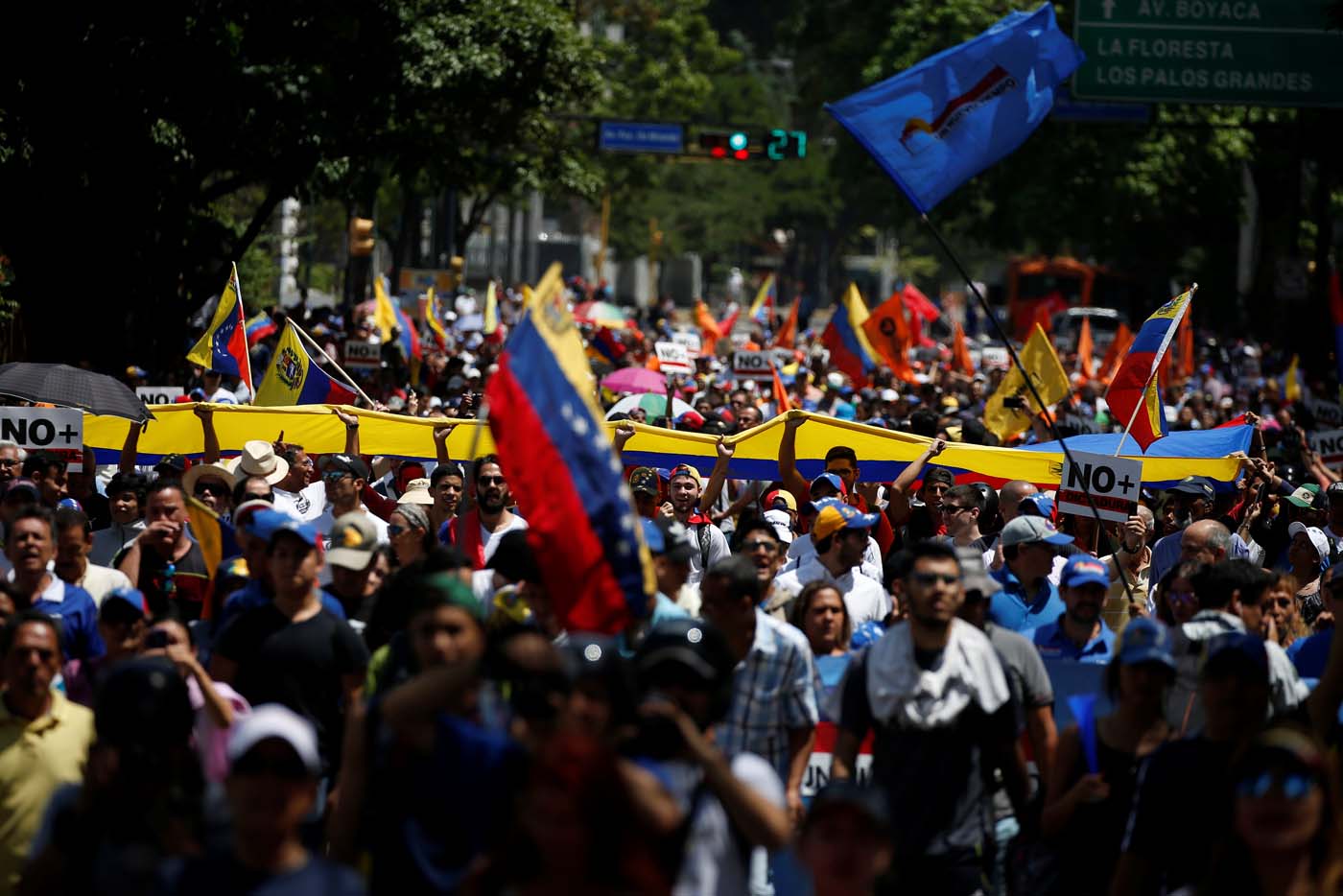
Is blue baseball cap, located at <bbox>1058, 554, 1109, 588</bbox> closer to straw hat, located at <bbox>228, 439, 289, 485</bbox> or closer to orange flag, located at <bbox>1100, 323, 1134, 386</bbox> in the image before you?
straw hat, located at <bbox>228, 439, 289, 485</bbox>

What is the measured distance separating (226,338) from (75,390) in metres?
3.58

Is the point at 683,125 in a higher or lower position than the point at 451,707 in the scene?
higher

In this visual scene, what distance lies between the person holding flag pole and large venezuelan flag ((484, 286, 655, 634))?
18.3 feet

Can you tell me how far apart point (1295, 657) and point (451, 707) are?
11.7 ft

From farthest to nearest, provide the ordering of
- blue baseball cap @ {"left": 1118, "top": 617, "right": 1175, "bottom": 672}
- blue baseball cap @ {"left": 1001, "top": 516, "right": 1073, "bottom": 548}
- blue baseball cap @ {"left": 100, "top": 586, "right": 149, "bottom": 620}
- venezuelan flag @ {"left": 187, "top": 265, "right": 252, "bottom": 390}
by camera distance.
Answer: venezuelan flag @ {"left": 187, "top": 265, "right": 252, "bottom": 390} → blue baseball cap @ {"left": 1001, "top": 516, "right": 1073, "bottom": 548} → blue baseball cap @ {"left": 100, "top": 586, "right": 149, "bottom": 620} → blue baseball cap @ {"left": 1118, "top": 617, "right": 1175, "bottom": 672}

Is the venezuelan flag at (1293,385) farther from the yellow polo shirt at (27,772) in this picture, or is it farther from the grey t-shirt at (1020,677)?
the yellow polo shirt at (27,772)

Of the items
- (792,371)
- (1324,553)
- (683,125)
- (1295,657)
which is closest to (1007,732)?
(1295,657)

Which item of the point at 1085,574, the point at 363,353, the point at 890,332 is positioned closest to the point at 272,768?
the point at 1085,574

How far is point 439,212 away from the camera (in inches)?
1914

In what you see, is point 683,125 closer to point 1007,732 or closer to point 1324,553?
point 1324,553

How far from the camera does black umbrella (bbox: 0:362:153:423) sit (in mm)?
12273

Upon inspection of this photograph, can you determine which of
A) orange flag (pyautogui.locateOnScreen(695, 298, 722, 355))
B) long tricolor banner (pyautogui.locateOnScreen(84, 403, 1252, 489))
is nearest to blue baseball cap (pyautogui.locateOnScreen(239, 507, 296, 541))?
long tricolor banner (pyautogui.locateOnScreen(84, 403, 1252, 489))

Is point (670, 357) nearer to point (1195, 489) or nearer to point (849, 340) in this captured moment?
point (849, 340)

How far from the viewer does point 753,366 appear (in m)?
21.0
